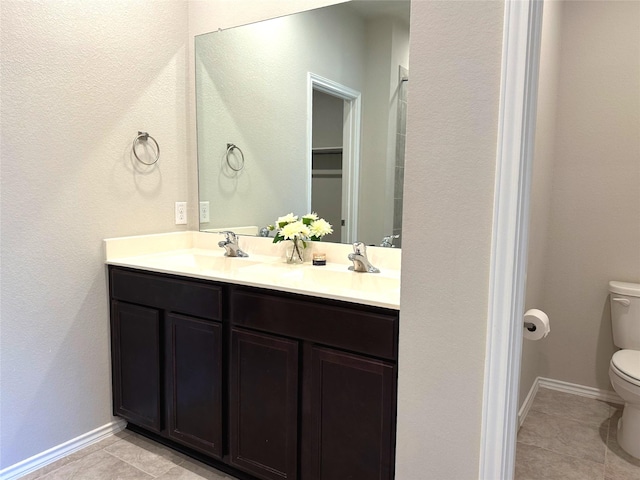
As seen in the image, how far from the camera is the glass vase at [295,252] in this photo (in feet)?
6.92

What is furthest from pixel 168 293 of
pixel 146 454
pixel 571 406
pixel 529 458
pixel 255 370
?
pixel 571 406

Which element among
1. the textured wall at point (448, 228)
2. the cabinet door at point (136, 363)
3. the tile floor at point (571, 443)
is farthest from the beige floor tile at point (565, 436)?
the cabinet door at point (136, 363)

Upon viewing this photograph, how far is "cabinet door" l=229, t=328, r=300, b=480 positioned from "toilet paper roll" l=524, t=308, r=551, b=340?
0.73 meters

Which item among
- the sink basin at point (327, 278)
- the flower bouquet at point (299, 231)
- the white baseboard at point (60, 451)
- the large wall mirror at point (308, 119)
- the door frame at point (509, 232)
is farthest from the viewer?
the flower bouquet at point (299, 231)

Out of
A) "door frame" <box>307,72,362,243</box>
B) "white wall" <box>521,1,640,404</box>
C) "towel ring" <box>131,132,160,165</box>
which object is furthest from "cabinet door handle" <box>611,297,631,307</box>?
"towel ring" <box>131,132,160,165</box>

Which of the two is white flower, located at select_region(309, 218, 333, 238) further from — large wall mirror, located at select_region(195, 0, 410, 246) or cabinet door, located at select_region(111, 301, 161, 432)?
cabinet door, located at select_region(111, 301, 161, 432)

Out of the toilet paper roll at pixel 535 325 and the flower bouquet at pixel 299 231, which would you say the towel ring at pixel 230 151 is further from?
the toilet paper roll at pixel 535 325

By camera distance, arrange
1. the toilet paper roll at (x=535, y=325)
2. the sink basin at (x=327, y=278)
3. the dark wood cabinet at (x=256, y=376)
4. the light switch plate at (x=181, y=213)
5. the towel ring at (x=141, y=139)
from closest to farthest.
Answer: the toilet paper roll at (x=535, y=325)
the dark wood cabinet at (x=256, y=376)
the sink basin at (x=327, y=278)
the towel ring at (x=141, y=139)
the light switch plate at (x=181, y=213)

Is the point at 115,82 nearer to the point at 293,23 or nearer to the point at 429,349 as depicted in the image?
the point at 293,23

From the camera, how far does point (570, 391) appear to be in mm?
2713

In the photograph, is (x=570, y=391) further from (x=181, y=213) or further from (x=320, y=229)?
(x=181, y=213)

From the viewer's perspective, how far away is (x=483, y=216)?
43.6 inches

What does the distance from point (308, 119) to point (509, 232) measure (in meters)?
1.34

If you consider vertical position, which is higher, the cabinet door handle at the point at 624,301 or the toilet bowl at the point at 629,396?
the cabinet door handle at the point at 624,301
